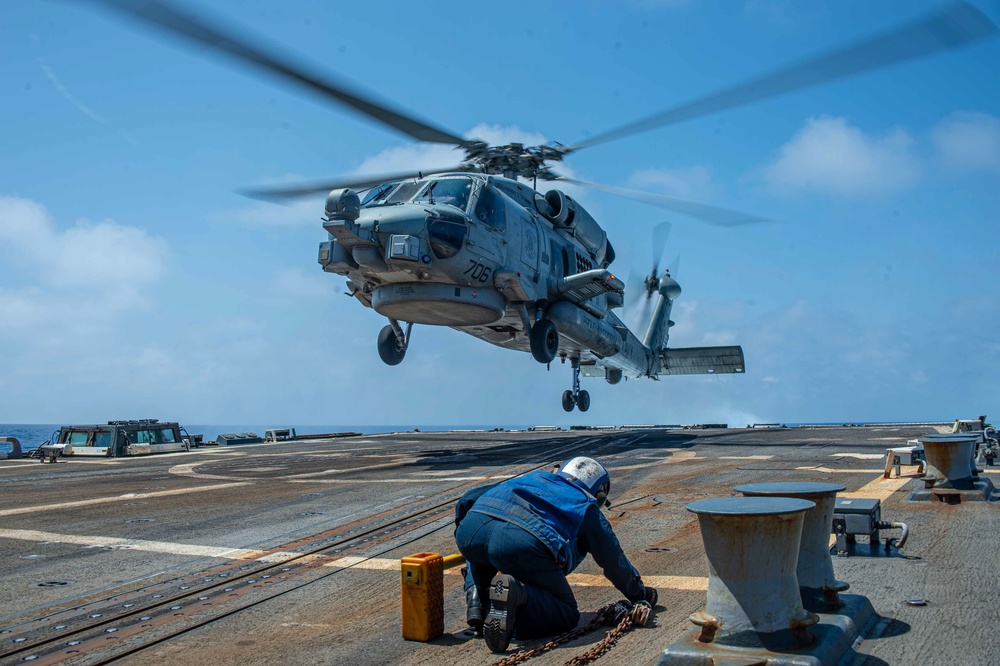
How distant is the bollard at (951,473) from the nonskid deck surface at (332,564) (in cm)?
30

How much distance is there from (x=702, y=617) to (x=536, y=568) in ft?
4.03

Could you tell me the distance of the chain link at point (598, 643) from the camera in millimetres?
4578

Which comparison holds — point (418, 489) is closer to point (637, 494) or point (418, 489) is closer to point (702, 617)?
point (637, 494)

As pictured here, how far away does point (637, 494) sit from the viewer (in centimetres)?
1135

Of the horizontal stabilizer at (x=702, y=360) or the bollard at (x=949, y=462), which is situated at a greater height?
the horizontal stabilizer at (x=702, y=360)

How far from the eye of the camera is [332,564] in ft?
25.2

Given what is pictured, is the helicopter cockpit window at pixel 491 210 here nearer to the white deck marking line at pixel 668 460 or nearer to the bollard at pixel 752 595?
the white deck marking line at pixel 668 460

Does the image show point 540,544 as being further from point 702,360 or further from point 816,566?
point 702,360

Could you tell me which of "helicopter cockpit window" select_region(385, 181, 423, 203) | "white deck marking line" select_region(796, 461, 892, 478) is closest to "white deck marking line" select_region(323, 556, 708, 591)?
"white deck marking line" select_region(796, 461, 892, 478)

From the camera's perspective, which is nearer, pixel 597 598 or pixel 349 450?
pixel 597 598

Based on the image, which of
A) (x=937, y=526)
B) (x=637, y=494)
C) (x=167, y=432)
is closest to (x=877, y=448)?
(x=637, y=494)

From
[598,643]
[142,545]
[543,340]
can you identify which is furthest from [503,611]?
[543,340]

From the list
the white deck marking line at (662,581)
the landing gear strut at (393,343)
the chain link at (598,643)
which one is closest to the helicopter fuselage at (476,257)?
the landing gear strut at (393,343)

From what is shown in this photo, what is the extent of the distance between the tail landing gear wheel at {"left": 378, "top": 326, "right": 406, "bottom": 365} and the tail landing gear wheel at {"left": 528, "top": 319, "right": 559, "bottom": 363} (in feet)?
12.4
